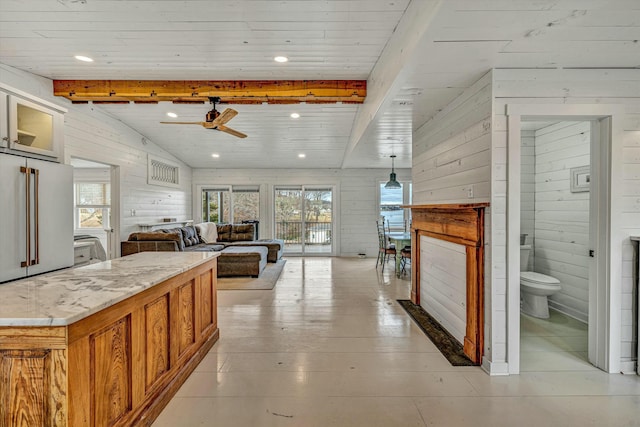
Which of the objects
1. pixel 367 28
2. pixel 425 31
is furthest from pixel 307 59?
pixel 425 31

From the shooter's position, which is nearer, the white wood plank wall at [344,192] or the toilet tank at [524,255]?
the toilet tank at [524,255]

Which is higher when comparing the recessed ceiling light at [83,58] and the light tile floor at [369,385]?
the recessed ceiling light at [83,58]

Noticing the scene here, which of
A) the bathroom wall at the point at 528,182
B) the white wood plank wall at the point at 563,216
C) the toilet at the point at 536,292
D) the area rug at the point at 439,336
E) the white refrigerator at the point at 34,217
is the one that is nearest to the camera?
the white refrigerator at the point at 34,217

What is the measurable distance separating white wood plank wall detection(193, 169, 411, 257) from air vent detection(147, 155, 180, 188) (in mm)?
894

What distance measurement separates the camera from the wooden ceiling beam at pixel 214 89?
381 cm

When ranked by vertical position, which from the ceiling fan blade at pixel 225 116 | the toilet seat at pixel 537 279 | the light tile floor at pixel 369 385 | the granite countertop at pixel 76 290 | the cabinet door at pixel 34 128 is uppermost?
the ceiling fan blade at pixel 225 116

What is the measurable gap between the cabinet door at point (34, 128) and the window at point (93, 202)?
548cm

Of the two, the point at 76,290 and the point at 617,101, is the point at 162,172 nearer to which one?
the point at 76,290

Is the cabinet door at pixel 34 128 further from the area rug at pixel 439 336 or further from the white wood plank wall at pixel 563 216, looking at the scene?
the white wood plank wall at pixel 563 216

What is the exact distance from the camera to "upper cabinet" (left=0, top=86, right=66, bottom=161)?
86.8 inches

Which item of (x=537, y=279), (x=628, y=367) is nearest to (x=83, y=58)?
(x=537, y=279)

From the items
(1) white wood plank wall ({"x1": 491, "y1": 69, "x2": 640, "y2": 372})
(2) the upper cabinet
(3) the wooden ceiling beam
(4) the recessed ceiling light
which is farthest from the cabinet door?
(1) white wood plank wall ({"x1": 491, "y1": 69, "x2": 640, "y2": 372})

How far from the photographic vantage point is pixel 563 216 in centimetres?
373

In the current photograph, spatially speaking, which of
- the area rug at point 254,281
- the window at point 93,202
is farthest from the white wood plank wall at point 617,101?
the window at point 93,202
